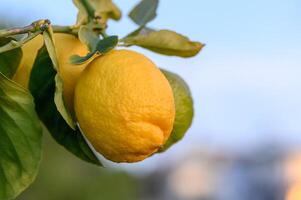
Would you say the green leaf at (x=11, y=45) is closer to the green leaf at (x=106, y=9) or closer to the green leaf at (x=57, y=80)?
the green leaf at (x=57, y=80)

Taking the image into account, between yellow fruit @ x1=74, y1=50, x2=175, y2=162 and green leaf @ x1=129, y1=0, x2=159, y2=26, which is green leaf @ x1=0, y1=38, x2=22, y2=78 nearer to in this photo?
yellow fruit @ x1=74, y1=50, x2=175, y2=162

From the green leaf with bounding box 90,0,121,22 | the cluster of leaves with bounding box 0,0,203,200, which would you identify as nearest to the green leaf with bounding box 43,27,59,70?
the cluster of leaves with bounding box 0,0,203,200

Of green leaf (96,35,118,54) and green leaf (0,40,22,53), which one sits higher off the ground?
green leaf (0,40,22,53)

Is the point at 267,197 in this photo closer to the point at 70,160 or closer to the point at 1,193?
the point at 70,160

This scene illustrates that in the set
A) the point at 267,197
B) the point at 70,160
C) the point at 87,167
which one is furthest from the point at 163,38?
the point at 267,197

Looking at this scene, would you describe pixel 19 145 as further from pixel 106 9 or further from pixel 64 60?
pixel 106 9

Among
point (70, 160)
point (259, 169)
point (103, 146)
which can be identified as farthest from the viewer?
point (259, 169)

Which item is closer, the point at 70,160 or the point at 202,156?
the point at 70,160

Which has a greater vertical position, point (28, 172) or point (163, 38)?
point (163, 38)
